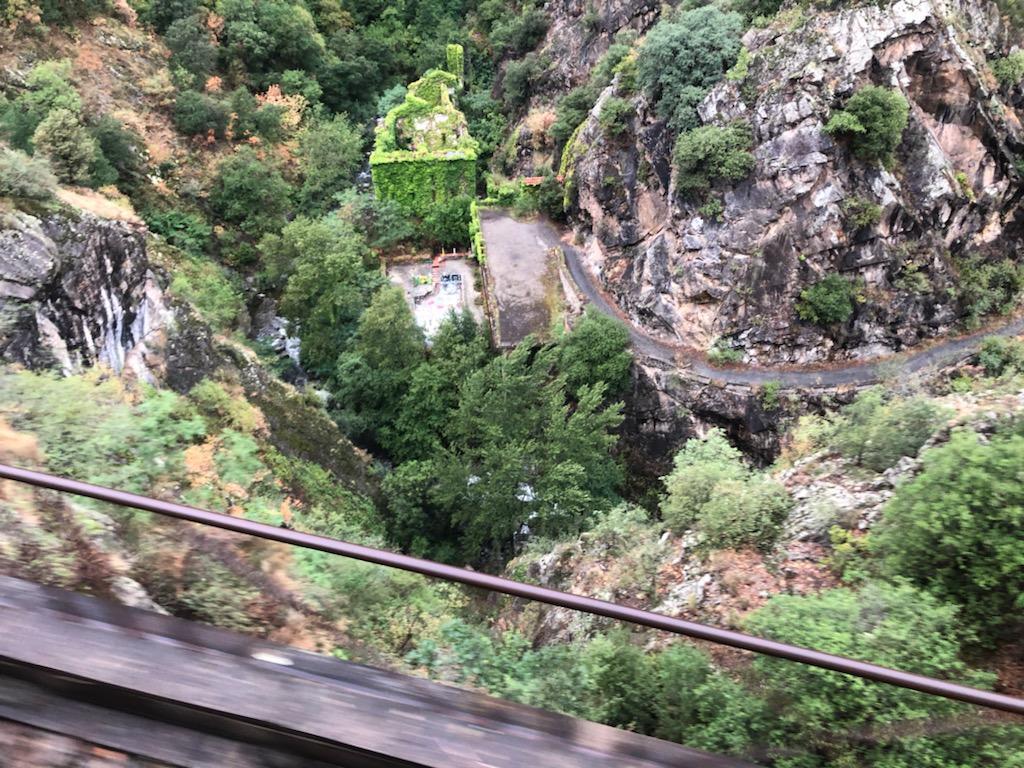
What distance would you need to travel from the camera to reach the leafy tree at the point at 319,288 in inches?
704

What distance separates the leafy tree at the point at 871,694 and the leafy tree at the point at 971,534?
25 cm

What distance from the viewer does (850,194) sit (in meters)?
15.8

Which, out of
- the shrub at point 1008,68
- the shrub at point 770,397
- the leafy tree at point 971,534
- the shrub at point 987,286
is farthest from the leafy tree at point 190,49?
the leafy tree at point 971,534

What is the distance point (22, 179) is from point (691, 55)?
14.5m

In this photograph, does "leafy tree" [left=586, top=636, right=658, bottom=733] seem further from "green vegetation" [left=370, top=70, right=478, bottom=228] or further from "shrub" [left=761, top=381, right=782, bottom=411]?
"green vegetation" [left=370, top=70, right=478, bottom=228]

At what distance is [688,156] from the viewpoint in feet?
53.0

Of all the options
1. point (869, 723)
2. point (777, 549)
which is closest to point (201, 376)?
point (777, 549)

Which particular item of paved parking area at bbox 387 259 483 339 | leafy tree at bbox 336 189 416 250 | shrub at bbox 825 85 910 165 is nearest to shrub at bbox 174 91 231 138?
leafy tree at bbox 336 189 416 250

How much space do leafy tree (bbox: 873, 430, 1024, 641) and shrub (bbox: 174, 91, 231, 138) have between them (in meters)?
23.8

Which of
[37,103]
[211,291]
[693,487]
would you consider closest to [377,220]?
[211,291]

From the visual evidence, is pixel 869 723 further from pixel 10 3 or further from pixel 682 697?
pixel 10 3

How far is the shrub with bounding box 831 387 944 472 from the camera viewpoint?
A: 7582mm

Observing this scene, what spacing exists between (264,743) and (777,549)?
19.6ft

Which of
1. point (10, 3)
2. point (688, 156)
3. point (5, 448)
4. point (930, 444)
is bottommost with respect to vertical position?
point (5, 448)
